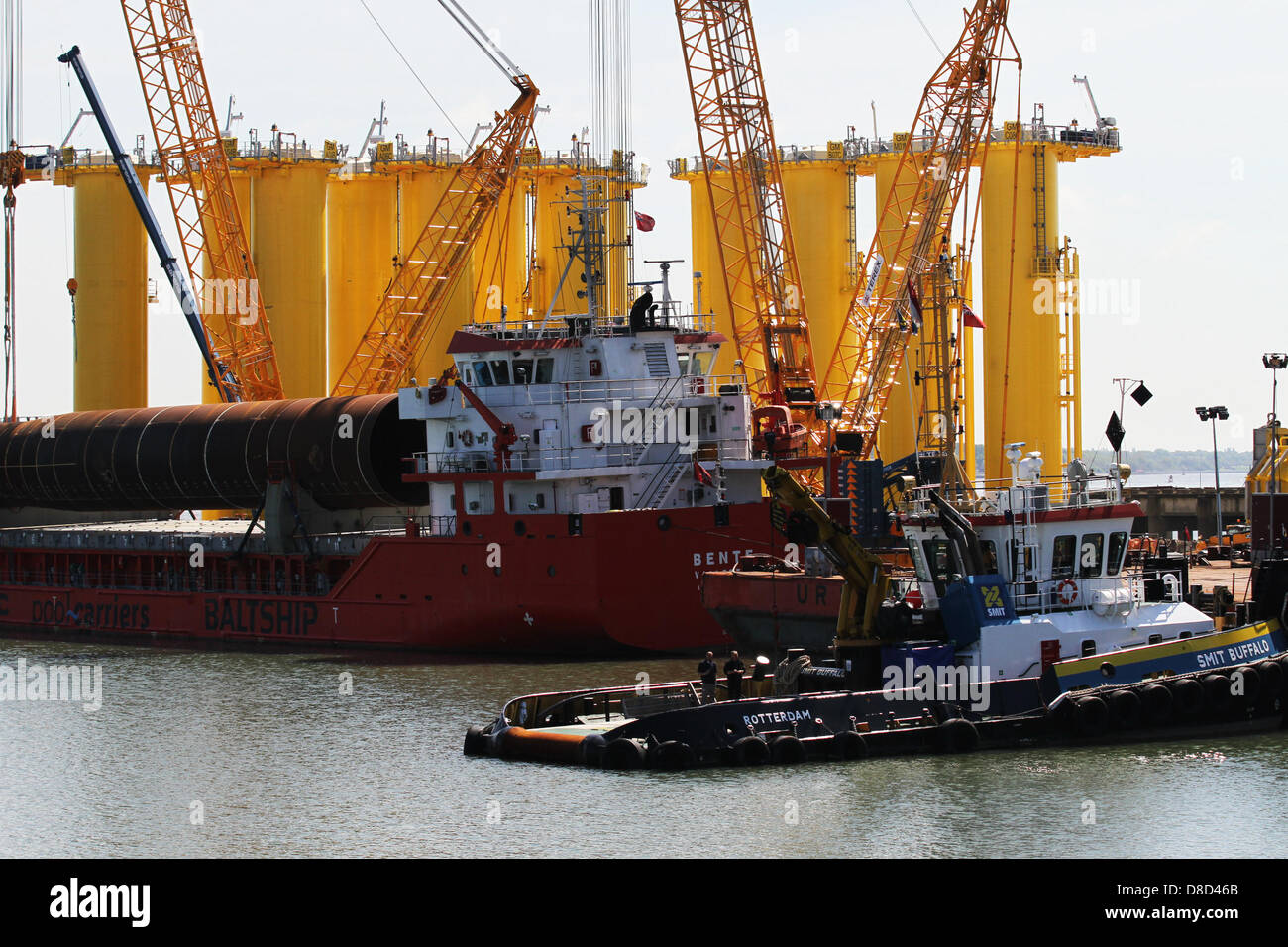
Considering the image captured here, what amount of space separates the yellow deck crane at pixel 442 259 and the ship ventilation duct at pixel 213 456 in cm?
1036

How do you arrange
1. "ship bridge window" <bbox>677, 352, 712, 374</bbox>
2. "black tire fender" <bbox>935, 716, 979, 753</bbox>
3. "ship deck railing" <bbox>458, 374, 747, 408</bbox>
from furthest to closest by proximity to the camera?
"ship bridge window" <bbox>677, 352, 712, 374</bbox>, "ship deck railing" <bbox>458, 374, 747, 408</bbox>, "black tire fender" <bbox>935, 716, 979, 753</bbox>

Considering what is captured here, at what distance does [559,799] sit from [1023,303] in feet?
141

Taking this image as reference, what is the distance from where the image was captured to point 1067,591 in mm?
26734

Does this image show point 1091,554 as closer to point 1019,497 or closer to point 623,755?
point 1019,497

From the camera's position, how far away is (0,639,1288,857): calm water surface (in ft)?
71.5

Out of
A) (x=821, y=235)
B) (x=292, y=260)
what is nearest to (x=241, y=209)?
(x=292, y=260)

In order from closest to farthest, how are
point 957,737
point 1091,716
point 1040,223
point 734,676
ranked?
1. point 957,737
2. point 1091,716
3. point 734,676
4. point 1040,223

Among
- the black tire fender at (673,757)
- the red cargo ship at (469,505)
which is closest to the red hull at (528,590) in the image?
the red cargo ship at (469,505)

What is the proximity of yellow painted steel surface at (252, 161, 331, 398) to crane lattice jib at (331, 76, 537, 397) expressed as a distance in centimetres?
721

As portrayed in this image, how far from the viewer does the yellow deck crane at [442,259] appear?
189 feet

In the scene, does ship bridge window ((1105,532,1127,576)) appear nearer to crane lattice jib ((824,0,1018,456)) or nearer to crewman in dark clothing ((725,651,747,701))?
crewman in dark clothing ((725,651,747,701))

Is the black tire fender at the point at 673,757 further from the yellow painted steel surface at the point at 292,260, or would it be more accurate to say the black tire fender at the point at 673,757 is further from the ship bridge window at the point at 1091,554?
the yellow painted steel surface at the point at 292,260

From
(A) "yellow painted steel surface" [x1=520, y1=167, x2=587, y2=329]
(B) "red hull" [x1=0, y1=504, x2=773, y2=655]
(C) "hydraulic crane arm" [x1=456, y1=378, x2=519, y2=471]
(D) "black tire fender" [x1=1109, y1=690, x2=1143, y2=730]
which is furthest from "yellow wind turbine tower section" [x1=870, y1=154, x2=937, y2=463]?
(D) "black tire fender" [x1=1109, y1=690, x2=1143, y2=730]
